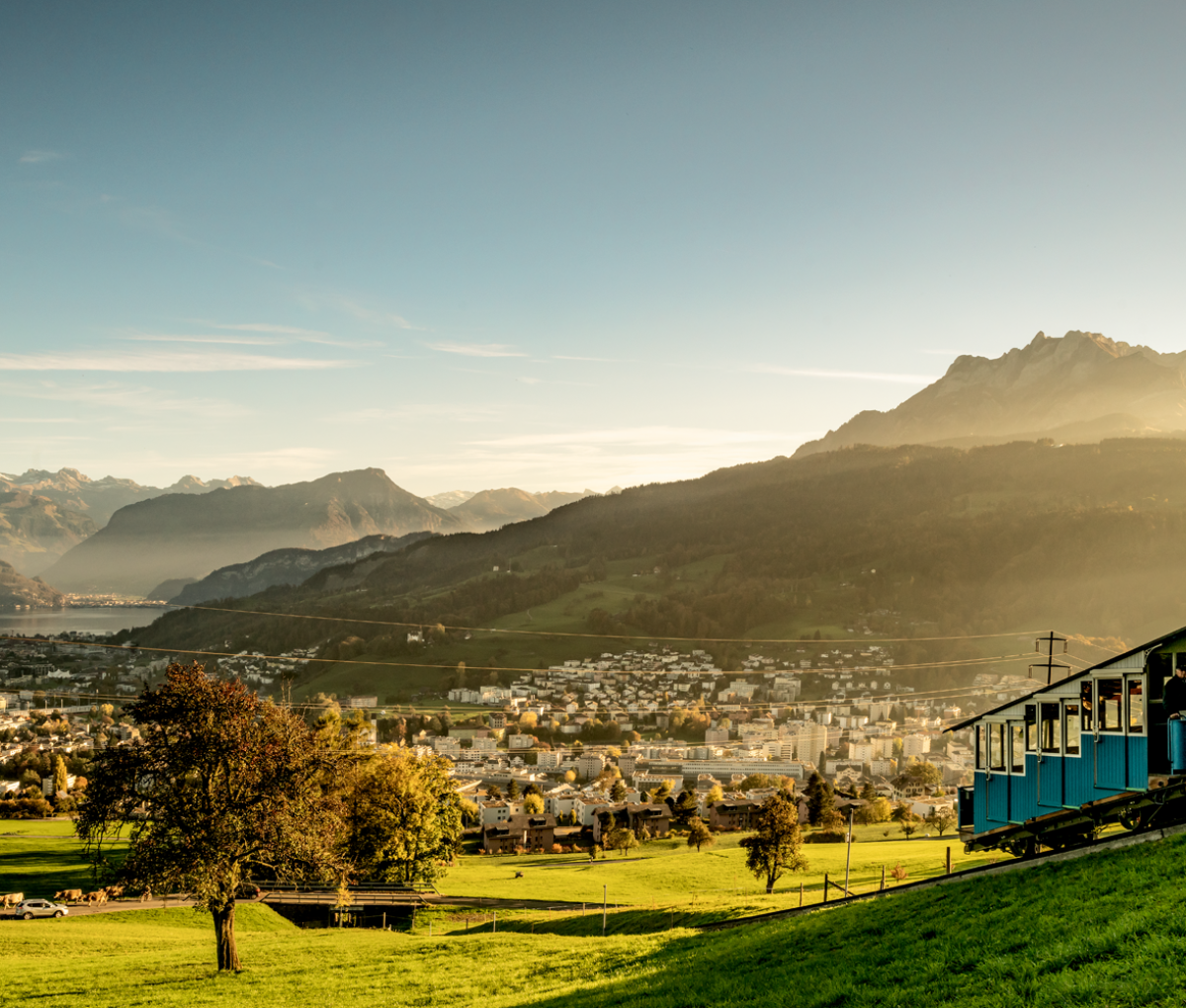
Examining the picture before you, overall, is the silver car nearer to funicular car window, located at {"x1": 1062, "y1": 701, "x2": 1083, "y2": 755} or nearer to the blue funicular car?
the blue funicular car

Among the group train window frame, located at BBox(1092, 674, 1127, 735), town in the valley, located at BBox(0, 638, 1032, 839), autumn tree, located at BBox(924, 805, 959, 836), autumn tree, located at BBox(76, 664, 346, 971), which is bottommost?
town in the valley, located at BBox(0, 638, 1032, 839)

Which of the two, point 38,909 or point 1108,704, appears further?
point 38,909

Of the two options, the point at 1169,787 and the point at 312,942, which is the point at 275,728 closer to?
the point at 312,942

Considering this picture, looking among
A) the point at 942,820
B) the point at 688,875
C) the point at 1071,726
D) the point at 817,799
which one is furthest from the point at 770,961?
the point at 817,799

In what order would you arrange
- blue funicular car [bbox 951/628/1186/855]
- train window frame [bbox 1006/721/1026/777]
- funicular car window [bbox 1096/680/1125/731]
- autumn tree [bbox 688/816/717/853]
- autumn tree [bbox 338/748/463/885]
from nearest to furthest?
blue funicular car [bbox 951/628/1186/855]
funicular car window [bbox 1096/680/1125/731]
train window frame [bbox 1006/721/1026/777]
autumn tree [bbox 338/748/463/885]
autumn tree [bbox 688/816/717/853]

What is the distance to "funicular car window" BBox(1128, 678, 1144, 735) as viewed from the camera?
1764 cm

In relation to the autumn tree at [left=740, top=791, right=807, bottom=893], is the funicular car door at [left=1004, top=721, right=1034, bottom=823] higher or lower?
higher

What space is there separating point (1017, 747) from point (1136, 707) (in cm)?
423

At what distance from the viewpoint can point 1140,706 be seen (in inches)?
701

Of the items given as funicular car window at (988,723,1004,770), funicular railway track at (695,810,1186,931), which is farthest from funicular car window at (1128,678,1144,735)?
funicular car window at (988,723,1004,770)

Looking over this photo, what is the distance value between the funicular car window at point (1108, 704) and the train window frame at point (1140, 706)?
1.04 feet

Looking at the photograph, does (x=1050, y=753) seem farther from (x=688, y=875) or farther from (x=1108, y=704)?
(x=688, y=875)

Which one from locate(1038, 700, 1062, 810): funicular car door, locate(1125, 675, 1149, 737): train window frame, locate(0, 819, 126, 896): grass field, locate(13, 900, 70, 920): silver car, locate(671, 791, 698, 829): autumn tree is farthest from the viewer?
locate(671, 791, 698, 829): autumn tree

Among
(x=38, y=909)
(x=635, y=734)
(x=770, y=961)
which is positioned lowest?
(x=635, y=734)
